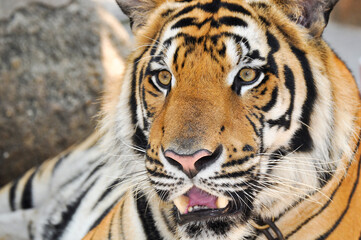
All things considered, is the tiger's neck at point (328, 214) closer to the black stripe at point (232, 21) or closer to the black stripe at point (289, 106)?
the black stripe at point (289, 106)

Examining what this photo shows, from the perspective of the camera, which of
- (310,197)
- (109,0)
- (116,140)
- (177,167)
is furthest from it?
(109,0)

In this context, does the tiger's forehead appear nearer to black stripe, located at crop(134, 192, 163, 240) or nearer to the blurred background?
black stripe, located at crop(134, 192, 163, 240)

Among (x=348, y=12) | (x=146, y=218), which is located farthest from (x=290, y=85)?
(x=348, y=12)

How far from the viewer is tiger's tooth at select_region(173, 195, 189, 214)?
120 cm

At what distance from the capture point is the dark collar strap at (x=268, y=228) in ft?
4.14

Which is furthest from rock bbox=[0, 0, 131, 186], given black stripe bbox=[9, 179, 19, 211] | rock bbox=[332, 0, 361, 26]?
rock bbox=[332, 0, 361, 26]

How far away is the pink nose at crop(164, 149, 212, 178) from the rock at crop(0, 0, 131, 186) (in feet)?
5.16

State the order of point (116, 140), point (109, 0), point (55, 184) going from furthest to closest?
point (109, 0)
point (55, 184)
point (116, 140)

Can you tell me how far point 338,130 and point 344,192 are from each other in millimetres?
150

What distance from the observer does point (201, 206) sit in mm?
1173

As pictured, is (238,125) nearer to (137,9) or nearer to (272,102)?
(272,102)

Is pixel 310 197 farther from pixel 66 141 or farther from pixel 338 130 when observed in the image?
pixel 66 141

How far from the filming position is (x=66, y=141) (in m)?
2.71

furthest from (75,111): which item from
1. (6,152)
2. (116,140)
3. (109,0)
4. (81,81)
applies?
(109,0)
